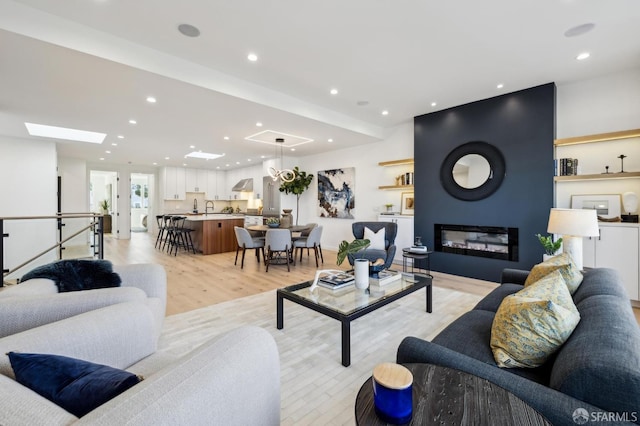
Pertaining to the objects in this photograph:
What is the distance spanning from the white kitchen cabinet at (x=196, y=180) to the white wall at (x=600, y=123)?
10.8 m

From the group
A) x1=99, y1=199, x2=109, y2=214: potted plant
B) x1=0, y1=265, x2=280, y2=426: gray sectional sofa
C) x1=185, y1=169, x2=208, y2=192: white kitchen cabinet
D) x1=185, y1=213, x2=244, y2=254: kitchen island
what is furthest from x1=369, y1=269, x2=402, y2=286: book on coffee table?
x1=99, y1=199, x2=109, y2=214: potted plant

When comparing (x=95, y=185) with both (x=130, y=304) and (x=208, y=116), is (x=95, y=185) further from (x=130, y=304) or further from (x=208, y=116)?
(x=130, y=304)

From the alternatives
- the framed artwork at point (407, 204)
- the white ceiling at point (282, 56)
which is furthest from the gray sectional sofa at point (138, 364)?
the framed artwork at point (407, 204)

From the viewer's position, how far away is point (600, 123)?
389 cm

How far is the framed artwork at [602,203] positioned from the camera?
380 centimetres

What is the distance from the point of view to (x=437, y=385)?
105 centimetres

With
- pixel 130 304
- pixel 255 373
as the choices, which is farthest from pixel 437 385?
pixel 130 304

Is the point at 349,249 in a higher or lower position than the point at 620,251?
higher

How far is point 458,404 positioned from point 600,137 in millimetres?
4635

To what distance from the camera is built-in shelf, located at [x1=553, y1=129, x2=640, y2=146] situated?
142 inches

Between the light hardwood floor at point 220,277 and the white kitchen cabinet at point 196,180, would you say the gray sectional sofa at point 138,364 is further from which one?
the white kitchen cabinet at point 196,180

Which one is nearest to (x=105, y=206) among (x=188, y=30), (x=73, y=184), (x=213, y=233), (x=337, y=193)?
(x=73, y=184)

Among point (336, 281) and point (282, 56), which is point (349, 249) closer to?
point (336, 281)

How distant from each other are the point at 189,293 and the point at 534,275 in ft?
13.1
